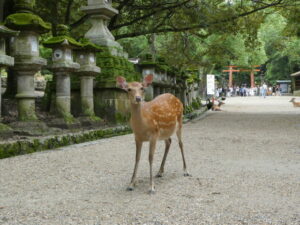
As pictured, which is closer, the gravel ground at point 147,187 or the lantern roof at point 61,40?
the gravel ground at point 147,187

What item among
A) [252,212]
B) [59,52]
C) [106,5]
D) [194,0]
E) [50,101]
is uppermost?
[194,0]

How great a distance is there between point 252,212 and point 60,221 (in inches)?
58.6

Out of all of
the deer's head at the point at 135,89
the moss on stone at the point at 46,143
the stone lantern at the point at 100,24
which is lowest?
the moss on stone at the point at 46,143

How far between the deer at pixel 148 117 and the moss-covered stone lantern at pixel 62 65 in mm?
3572

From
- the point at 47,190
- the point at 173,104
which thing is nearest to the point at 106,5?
the point at 173,104

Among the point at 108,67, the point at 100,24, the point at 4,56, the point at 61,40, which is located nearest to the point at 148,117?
the point at 4,56

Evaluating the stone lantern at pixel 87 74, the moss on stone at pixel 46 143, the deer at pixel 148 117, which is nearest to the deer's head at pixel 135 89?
the deer at pixel 148 117

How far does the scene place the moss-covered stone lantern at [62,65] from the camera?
730 centimetres

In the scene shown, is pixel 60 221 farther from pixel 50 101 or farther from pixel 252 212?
pixel 50 101

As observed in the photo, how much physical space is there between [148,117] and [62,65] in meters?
3.91

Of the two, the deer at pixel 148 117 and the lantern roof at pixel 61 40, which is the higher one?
the lantern roof at pixel 61 40

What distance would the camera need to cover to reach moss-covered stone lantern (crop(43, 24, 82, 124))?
7297 millimetres

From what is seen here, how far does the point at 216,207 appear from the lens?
3.17 meters

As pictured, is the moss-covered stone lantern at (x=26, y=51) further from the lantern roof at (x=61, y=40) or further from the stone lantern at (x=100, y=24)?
the stone lantern at (x=100, y=24)
